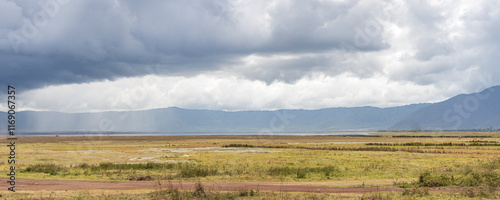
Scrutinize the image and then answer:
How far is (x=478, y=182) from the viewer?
1316 inches

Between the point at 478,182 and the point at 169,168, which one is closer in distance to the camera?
the point at 478,182

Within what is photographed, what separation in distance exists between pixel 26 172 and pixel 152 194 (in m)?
26.4

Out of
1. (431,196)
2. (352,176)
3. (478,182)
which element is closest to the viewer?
(431,196)

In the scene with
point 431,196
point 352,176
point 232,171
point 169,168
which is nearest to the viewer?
point 431,196

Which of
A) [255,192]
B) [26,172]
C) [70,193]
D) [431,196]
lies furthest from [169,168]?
[431,196]

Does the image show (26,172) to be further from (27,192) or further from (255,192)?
(255,192)

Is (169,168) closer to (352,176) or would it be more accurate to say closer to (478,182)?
(352,176)

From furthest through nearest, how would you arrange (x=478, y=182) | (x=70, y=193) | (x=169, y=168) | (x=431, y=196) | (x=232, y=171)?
(x=169, y=168) < (x=232, y=171) < (x=478, y=182) < (x=70, y=193) < (x=431, y=196)

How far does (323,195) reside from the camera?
28.2m

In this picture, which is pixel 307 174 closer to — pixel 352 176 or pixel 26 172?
pixel 352 176

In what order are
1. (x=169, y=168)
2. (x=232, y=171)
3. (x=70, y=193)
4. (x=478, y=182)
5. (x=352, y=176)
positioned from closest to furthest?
(x=70, y=193) < (x=478, y=182) < (x=352, y=176) < (x=232, y=171) < (x=169, y=168)

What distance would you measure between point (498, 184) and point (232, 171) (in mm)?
24878

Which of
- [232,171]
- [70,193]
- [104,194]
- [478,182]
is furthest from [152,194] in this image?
[478,182]

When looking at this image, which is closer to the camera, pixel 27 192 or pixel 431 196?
pixel 431 196
